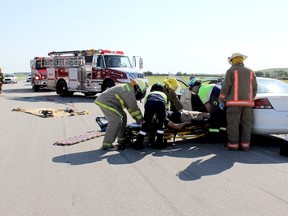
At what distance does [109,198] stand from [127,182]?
669 millimetres

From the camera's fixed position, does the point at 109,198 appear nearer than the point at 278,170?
Yes

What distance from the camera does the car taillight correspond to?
7.10 meters

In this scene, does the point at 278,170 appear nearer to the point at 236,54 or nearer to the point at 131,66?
the point at 236,54

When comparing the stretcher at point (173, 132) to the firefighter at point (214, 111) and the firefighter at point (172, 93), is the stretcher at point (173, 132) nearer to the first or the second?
the firefighter at point (214, 111)

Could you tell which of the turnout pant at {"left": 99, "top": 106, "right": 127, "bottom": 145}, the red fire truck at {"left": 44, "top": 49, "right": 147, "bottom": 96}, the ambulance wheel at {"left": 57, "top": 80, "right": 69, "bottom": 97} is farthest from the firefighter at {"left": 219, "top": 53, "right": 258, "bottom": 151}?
the ambulance wheel at {"left": 57, "top": 80, "right": 69, "bottom": 97}

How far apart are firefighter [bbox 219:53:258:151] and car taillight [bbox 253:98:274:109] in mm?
138

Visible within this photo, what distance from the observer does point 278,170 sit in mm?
5715

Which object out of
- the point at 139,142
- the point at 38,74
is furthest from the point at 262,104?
the point at 38,74

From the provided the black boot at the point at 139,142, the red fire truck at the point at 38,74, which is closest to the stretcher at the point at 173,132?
the black boot at the point at 139,142

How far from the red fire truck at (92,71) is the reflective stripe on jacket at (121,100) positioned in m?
12.4

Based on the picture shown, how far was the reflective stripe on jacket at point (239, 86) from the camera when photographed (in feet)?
23.3

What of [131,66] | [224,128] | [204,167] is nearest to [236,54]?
[224,128]

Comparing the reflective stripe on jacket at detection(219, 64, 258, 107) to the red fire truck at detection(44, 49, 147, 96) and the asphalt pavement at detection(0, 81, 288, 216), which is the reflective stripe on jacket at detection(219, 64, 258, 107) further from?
the red fire truck at detection(44, 49, 147, 96)

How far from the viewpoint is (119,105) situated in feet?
24.3
